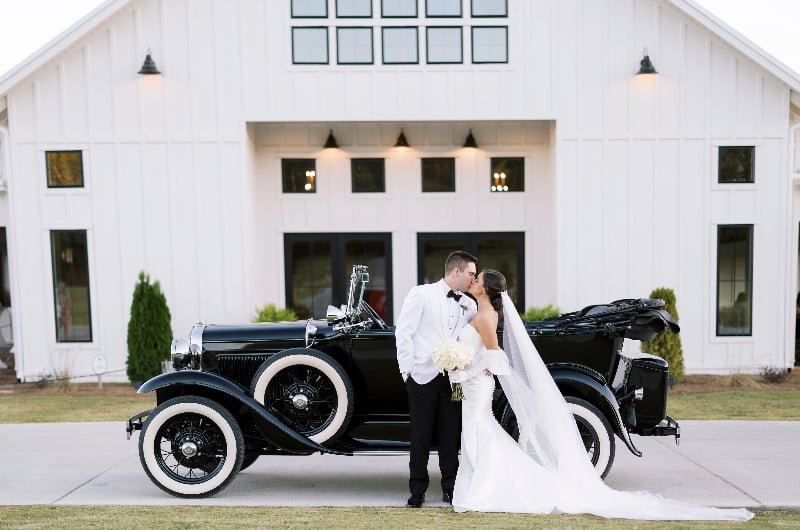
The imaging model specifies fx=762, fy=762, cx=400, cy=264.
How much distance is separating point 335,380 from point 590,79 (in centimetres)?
819

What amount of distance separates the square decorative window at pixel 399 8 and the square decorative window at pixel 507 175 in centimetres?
291

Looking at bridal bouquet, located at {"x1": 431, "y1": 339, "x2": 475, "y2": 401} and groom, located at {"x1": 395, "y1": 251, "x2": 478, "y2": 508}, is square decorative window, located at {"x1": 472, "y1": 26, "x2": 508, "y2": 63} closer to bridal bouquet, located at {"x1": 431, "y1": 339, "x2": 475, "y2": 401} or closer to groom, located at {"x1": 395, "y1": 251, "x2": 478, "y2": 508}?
groom, located at {"x1": 395, "y1": 251, "x2": 478, "y2": 508}

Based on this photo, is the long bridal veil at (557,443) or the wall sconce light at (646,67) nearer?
the long bridal veil at (557,443)

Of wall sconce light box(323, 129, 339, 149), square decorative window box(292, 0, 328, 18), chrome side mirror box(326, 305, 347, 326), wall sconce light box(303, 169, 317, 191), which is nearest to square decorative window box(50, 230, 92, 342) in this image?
wall sconce light box(303, 169, 317, 191)

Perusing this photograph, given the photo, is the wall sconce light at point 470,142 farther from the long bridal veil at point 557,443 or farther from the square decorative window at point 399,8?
the long bridal veil at point 557,443

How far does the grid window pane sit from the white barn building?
0.10 feet

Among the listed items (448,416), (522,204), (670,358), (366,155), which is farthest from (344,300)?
(448,416)

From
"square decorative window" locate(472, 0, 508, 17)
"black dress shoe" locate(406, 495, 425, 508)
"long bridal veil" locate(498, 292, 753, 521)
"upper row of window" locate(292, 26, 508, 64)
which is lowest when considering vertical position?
"black dress shoe" locate(406, 495, 425, 508)

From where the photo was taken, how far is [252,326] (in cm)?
663

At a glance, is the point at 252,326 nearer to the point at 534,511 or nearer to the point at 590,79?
the point at 534,511

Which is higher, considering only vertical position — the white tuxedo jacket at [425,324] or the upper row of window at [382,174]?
the upper row of window at [382,174]

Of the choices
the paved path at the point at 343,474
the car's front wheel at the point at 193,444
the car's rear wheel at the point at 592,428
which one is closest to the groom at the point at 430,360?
the paved path at the point at 343,474

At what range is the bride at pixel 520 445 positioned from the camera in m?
5.52

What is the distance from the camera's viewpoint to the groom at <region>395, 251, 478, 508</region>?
5684mm
